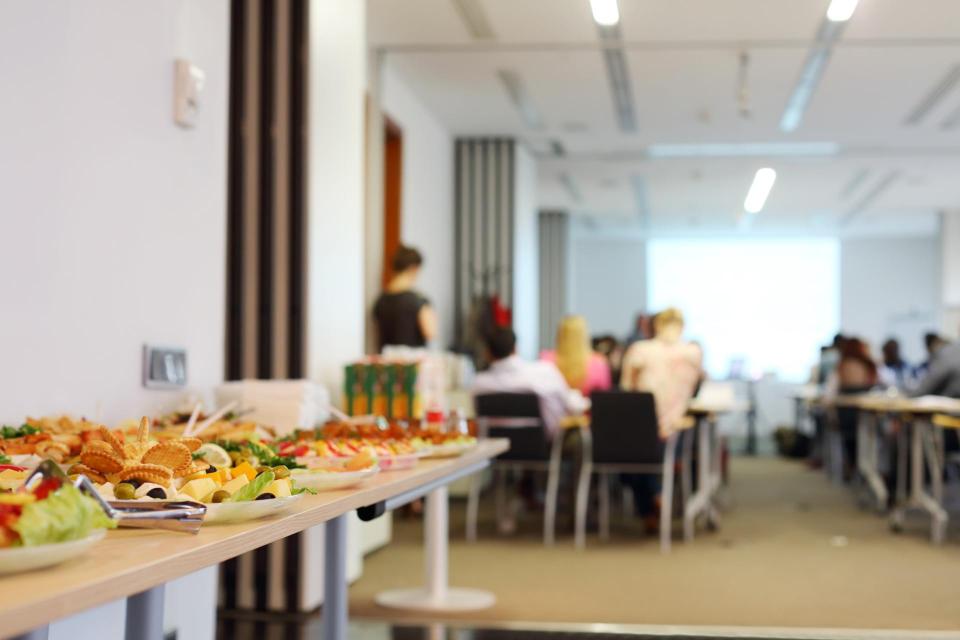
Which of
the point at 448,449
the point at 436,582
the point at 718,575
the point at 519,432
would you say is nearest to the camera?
the point at 448,449

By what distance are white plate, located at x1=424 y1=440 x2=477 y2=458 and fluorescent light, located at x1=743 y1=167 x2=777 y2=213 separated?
30.2ft

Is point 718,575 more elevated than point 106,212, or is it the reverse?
point 106,212

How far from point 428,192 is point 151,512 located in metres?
8.18

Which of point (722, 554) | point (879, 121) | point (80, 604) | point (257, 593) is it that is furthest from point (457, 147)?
point (80, 604)

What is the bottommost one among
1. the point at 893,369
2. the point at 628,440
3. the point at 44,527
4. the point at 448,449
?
the point at 628,440

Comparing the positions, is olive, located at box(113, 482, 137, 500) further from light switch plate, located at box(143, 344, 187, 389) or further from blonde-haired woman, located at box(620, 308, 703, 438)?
blonde-haired woman, located at box(620, 308, 703, 438)

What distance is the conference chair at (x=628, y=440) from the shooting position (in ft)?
20.1

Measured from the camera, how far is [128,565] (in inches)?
47.7

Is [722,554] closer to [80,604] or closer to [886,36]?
[886,36]

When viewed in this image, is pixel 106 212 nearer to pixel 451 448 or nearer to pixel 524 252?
pixel 451 448

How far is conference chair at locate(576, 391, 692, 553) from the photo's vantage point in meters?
6.14

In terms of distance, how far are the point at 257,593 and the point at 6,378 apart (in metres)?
2.12

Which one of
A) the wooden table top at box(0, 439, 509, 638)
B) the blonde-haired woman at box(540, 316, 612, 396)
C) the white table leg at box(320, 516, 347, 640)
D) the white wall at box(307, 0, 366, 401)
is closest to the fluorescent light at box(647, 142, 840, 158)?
the blonde-haired woman at box(540, 316, 612, 396)

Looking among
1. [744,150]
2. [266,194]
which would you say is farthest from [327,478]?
[744,150]
